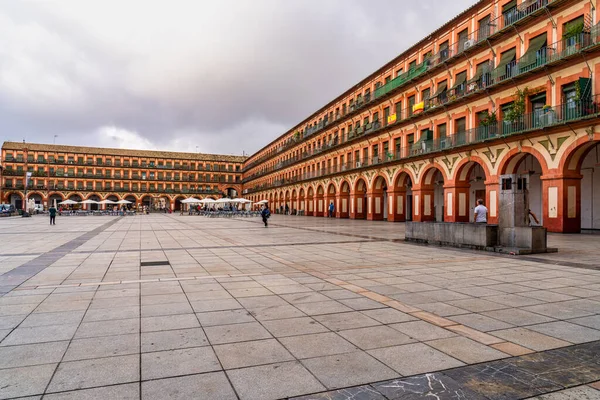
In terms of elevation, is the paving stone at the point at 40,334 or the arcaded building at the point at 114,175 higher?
the arcaded building at the point at 114,175

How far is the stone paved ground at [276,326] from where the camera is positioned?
2988mm

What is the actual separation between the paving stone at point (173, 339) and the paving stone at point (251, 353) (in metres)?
0.29

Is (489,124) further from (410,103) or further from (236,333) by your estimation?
(236,333)

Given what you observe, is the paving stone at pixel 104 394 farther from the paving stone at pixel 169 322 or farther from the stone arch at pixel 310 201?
the stone arch at pixel 310 201

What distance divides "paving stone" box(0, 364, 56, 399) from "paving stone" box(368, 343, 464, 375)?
255 centimetres

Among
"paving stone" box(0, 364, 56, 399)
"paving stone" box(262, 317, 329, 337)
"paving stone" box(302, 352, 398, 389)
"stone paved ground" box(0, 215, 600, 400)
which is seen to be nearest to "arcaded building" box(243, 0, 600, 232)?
"stone paved ground" box(0, 215, 600, 400)

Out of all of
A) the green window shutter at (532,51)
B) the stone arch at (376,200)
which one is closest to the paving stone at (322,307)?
the green window shutter at (532,51)

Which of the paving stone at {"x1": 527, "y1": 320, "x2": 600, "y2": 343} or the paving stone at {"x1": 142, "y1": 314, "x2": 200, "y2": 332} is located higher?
the paving stone at {"x1": 527, "y1": 320, "x2": 600, "y2": 343}

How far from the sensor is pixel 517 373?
311 cm

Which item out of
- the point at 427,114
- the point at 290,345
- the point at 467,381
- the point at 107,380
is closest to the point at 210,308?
the point at 290,345

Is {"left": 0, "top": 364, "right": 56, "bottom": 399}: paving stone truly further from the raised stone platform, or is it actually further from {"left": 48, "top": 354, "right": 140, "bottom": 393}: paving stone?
the raised stone platform

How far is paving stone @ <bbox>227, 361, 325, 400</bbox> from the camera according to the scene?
278 cm

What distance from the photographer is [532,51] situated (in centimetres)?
2006

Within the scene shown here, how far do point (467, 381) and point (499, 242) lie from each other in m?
9.44
